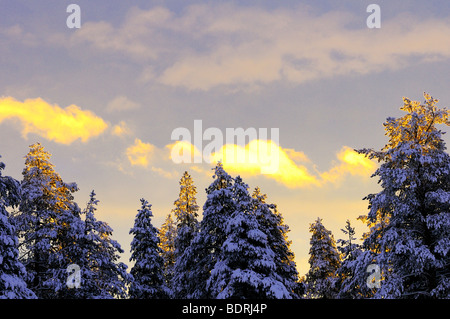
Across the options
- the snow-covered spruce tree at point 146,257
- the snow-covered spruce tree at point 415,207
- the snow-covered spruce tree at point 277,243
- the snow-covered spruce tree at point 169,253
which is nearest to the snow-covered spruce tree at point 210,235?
the snow-covered spruce tree at point 277,243

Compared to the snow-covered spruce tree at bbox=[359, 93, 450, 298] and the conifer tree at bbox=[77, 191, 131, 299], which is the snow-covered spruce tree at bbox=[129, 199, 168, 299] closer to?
the conifer tree at bbox=[77, 191, 131, 299]

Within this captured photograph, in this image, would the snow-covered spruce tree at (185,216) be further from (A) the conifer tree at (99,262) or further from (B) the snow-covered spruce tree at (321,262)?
(B) the snow-covered spruce tree at (321,262)

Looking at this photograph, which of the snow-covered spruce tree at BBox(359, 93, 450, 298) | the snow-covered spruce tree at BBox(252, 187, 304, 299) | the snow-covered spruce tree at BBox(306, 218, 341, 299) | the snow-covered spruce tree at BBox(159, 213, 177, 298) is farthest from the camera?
the snow-covered spruce tree at BBox(159, 213, 177, 298)

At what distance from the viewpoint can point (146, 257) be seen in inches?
1362

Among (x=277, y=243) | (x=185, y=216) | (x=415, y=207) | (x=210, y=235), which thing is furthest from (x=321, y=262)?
(x=415, y=207)

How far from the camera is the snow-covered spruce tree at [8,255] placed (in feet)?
51.4

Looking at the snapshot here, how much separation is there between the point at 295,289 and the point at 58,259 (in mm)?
16895

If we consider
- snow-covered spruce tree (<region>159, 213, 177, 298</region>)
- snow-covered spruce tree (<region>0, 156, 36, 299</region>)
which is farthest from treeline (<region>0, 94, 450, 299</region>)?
snow-covered spruce tree (<region>159, 213, 177, 298</region>)

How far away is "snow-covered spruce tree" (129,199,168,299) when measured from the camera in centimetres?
3444

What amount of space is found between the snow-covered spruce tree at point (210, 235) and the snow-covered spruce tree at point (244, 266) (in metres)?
2.03

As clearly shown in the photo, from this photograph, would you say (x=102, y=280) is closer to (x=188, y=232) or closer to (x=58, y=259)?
(x=58, y=259)

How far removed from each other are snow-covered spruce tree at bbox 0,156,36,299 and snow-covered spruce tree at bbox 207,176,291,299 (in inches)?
402
